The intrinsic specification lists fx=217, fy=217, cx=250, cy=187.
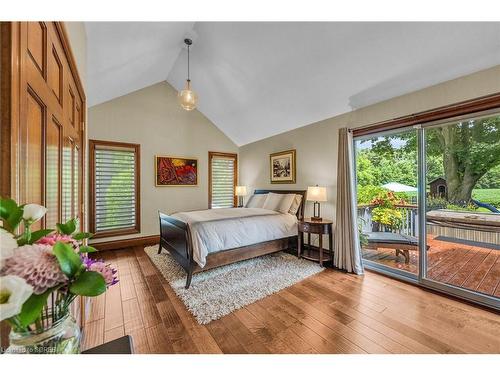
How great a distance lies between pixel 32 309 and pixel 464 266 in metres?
3.80

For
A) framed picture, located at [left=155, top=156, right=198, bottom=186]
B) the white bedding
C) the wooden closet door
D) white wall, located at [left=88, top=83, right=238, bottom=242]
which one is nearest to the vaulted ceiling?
white wall, located at [left=88, top=83, right=238, bottom=242]

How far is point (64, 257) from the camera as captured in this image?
1.54 ft

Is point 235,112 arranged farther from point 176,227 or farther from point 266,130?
point 176,227

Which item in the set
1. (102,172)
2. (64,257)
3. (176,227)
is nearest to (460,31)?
(64,257)

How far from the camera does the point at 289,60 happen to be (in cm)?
290

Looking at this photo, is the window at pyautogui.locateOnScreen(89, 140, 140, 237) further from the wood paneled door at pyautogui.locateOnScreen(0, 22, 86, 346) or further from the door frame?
the door frame

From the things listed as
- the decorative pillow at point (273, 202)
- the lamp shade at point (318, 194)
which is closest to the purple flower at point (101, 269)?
the lamp shade at point (318, 194)

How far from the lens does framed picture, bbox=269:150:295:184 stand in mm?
4305

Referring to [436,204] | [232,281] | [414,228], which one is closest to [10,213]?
[232,281]

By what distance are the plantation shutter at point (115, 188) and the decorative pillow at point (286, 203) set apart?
291cm

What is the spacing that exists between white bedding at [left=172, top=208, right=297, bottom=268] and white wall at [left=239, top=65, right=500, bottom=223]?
0.77 meters

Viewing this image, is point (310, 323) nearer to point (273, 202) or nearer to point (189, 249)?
point (189, 249)

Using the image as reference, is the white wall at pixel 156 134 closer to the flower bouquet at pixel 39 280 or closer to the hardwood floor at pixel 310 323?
the hardwood floor at pixel 310 323
